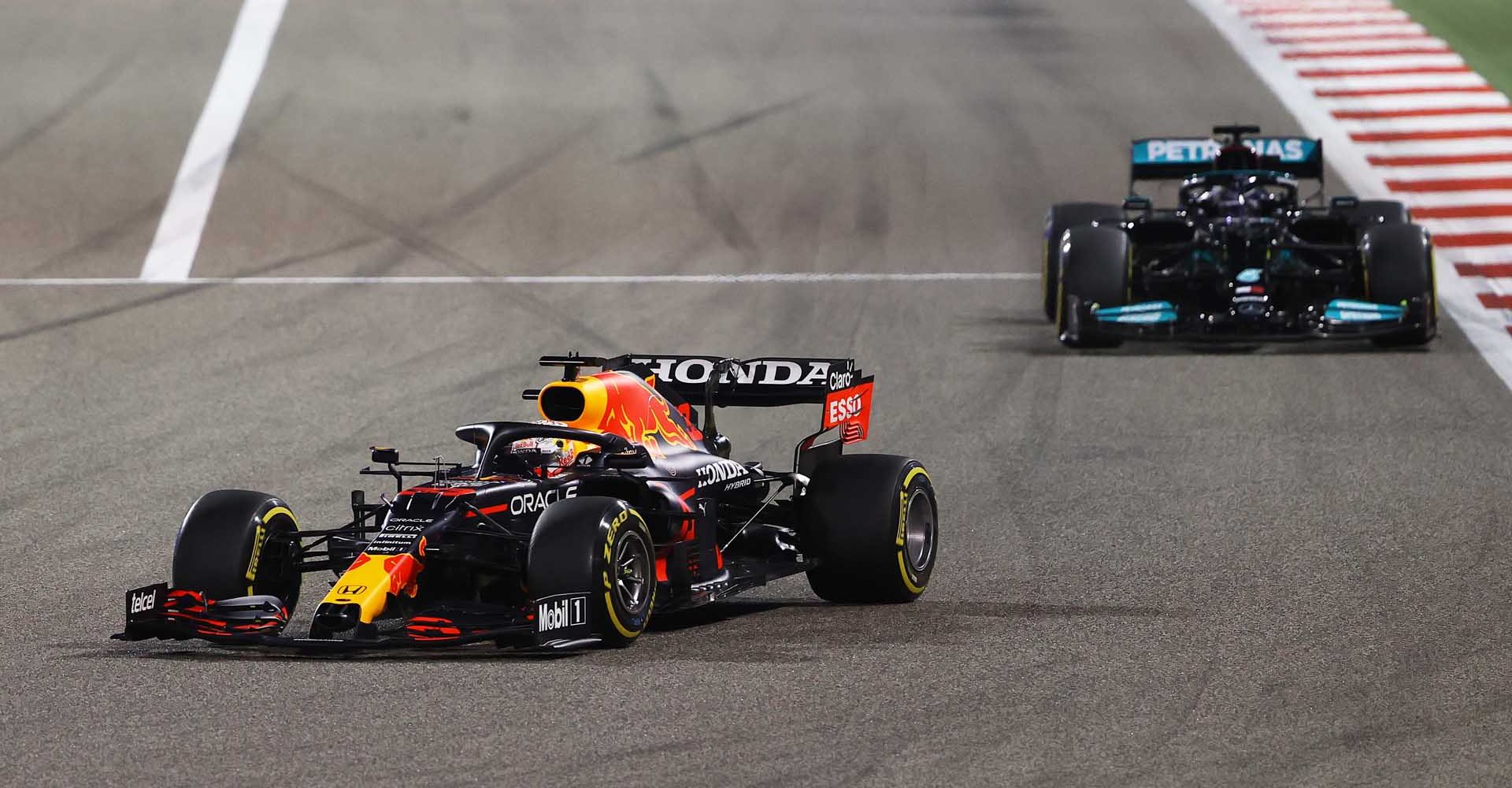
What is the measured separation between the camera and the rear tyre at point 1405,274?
18.8 m

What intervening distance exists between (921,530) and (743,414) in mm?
6438

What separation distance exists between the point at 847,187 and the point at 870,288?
4.13m

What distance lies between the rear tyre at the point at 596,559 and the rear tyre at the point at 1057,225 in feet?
39.0

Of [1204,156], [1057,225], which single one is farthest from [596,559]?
[1204,156]

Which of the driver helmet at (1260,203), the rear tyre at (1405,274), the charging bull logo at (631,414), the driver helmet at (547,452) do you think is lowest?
the driver helmet at (547,452)

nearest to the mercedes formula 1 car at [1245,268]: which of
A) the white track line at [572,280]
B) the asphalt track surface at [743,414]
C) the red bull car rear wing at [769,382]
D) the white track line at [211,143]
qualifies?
the asphalt track surface at [743,414]

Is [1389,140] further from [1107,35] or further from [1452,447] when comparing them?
[1452,447]

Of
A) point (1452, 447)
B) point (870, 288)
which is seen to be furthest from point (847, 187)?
point (1452, 447)

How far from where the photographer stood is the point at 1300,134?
2773 cm

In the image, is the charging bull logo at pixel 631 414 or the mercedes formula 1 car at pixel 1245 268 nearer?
the charging bull logo at pixel 631 414

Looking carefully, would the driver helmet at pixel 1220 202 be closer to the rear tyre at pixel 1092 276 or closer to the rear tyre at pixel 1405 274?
the rear tyre at pixel 1092 276

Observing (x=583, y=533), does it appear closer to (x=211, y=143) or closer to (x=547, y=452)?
(x=547, y=452)

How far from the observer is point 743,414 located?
685 inches

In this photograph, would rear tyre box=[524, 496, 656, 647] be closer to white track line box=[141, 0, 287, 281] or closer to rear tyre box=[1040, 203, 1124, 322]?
rear tyre box=[1040, 203, 1124, 322]
